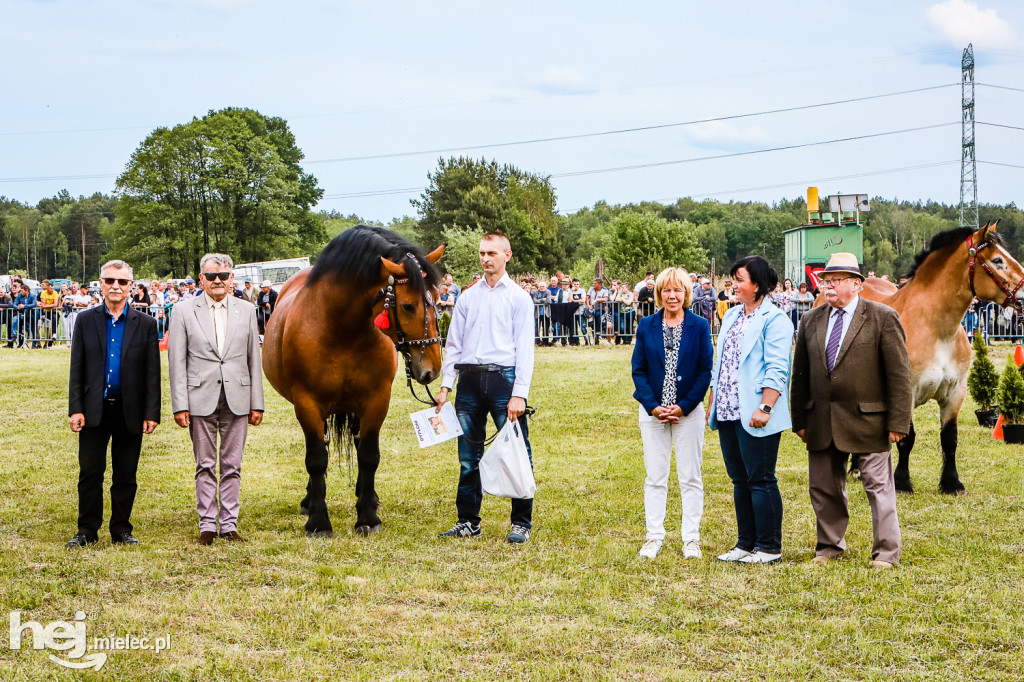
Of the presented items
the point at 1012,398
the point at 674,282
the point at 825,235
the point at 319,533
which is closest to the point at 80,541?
the point at 319,533

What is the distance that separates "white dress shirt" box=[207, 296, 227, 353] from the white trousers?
111 inches

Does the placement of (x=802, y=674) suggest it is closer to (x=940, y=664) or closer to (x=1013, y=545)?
(x=940, y=664)

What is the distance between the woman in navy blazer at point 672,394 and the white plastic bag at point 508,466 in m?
0.79

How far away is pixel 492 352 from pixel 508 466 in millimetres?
746

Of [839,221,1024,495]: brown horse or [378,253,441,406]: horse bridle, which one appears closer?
[378,253,441,406]: horse bridle

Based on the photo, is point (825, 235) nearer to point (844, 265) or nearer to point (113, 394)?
point (844, 265)

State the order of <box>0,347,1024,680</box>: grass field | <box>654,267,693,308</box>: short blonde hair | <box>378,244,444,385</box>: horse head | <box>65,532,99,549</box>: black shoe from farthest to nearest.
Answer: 1. <box>65,532,99,549</box>: black shoe
2. <box>378,244,444,385</box>: horse head
3. <box>654,267,693,308</box>: short blonde hair
4. <box>0,347,1024,680</box>: grass field

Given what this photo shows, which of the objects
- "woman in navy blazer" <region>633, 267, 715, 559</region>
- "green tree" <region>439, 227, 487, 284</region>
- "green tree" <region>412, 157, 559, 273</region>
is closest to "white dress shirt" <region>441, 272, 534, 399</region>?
"woman in navy blazer" <region>633, 267, 715, 559</region>

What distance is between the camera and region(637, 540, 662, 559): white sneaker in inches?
225

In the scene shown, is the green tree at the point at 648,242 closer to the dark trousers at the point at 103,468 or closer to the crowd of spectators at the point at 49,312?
the crowd of spectators at the point at 49,312

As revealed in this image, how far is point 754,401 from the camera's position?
18.0 ft

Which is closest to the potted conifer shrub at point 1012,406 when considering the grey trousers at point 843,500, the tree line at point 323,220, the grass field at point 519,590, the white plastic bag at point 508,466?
the grass field at point 519,590

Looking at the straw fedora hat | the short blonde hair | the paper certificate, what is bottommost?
the paper certificate

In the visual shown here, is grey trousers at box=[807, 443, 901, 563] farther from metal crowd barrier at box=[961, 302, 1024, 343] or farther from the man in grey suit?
metal crowd barrier at box=[961, 302, 1024, 343]
